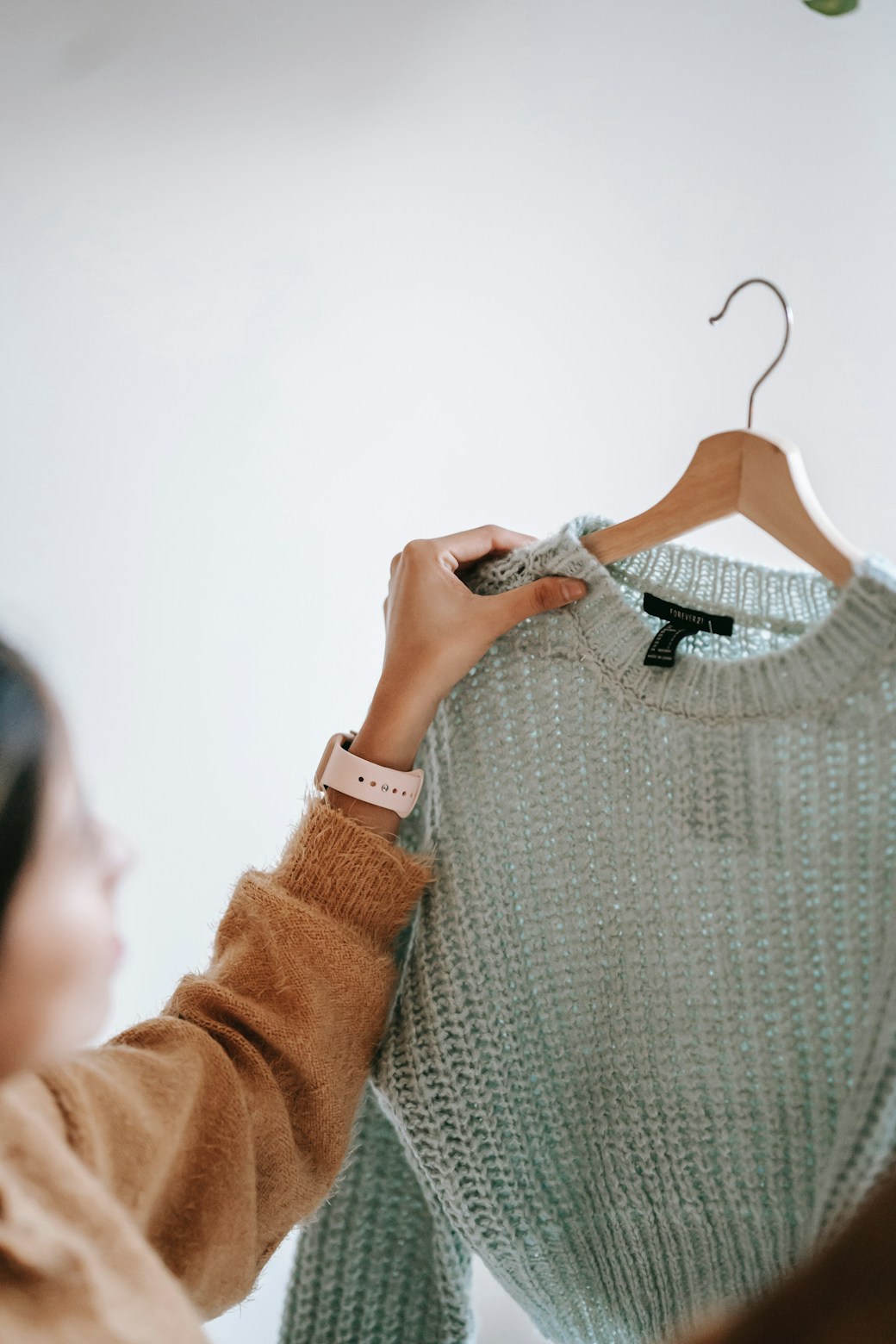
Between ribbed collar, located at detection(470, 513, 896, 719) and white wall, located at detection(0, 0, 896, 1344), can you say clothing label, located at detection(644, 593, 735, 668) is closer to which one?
ribbed collar, located at detection(470, 513, 896, 719)

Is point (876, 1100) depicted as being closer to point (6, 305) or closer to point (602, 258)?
point (602, 258)

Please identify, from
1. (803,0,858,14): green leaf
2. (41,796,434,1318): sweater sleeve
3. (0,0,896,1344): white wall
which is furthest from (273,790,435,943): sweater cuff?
(803,0,858,14): green leaf

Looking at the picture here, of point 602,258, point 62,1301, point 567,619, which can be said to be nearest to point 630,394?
point 602,258

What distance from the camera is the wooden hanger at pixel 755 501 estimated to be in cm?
62

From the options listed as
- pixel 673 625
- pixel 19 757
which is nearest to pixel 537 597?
pixel 673 625

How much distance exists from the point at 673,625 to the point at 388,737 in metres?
0.24

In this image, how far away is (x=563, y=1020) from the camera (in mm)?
730

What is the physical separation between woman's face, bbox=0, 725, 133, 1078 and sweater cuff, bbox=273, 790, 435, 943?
157mm

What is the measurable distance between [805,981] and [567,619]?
0.31m

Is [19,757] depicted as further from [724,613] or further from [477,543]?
[724,613]

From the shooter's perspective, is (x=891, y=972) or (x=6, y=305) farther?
(x=6, y=305)

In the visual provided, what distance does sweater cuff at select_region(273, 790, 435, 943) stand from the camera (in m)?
0.73

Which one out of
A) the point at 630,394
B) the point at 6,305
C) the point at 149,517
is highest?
the point at 630,394

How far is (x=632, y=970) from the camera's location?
2.29ft
